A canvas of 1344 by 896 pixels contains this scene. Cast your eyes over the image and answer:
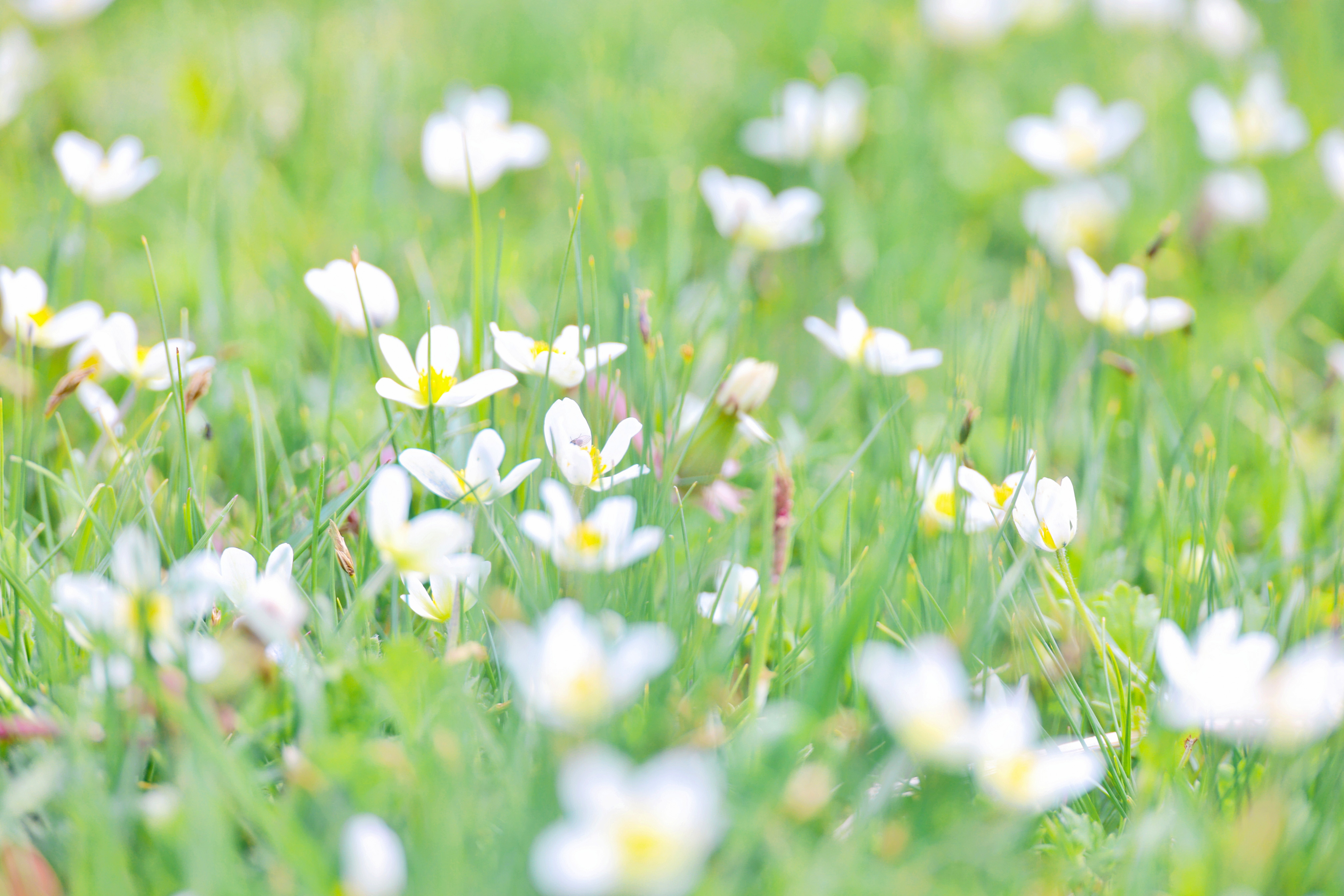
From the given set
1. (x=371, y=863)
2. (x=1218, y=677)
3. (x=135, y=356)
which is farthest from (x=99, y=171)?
(x=1218, y=677)

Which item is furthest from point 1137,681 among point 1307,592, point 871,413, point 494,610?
point 494,610

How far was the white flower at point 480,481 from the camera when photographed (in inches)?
42.0

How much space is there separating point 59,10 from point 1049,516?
2.75 metres

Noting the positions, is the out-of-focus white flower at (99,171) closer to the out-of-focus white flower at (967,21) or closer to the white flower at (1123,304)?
the white flower at (1123,304)

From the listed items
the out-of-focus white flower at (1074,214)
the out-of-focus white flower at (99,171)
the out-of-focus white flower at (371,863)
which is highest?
the out-of-focus white flower at (99,171)

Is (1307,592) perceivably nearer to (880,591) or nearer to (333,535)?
(880,591)

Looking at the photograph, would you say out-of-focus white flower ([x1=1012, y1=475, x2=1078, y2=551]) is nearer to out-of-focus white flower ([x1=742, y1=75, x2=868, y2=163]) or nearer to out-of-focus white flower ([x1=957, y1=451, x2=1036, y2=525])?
out-of-focus white flower ([x1=957, y1=451, x2=1036, y2=525])

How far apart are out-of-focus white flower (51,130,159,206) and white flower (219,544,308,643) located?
2.83 ft

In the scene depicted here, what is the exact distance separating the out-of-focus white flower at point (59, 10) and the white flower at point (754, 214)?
184 centimetres

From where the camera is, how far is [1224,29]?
2.78 meters

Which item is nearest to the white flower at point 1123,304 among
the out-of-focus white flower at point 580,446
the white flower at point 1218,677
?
the white flower at point 1218,677

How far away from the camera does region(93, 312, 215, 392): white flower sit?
1292mm

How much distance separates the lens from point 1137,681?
1.22m

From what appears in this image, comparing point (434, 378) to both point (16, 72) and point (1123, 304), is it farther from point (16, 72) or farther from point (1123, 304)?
point (16, 72)
